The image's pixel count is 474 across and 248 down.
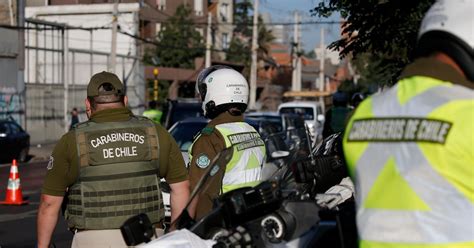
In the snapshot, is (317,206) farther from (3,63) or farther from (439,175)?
(3,63)

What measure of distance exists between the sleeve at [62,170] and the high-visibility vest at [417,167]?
7.14 feet

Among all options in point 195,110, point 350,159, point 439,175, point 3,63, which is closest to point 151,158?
point 350,159

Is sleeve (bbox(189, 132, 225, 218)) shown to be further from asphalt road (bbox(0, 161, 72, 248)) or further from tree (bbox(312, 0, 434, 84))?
asphalt road (bbox(0, 161, 72, 248))

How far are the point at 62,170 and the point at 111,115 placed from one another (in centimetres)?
41

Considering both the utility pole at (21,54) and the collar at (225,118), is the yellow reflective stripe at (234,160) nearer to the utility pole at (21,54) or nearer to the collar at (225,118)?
the collar at (225,118)

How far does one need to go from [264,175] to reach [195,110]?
17.4 m

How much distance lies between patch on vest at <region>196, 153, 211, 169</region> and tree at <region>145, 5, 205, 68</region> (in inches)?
1986

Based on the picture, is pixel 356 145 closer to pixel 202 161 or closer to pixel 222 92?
pixel 202 161

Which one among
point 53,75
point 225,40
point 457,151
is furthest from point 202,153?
point 225,40

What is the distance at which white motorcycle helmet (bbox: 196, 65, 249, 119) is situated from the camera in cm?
563

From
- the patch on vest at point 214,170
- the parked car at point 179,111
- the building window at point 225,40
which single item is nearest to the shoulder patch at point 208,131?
the patch on vest at point 214,170

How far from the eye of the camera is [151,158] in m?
4.80

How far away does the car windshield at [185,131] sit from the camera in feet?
45.6

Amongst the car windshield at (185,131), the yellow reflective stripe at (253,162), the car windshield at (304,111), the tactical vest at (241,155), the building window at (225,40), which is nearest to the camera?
the tactical vest at (241,155)
